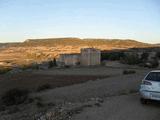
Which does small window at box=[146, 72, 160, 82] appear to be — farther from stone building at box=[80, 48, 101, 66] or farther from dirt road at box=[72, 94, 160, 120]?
stone building at box=[80, 48, 101, 66]

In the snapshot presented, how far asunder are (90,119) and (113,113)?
47.8 inches

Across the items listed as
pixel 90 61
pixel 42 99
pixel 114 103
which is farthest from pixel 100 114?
pixel 90 61

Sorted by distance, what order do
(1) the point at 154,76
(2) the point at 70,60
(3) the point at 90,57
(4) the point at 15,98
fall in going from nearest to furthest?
(1) the point at 154,76, (4) the point at 15,98, (3) the point at 90,57, (2) the point at 70,60

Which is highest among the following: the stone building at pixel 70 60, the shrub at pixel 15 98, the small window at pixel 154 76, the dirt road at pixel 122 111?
the small window at pixel 154 76

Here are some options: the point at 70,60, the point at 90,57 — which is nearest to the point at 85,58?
the point at 90,57

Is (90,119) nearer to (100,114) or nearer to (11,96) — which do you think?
(100,114)

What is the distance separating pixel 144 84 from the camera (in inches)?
570

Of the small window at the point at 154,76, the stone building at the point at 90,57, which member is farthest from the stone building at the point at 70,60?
the small window at the point at 154,76

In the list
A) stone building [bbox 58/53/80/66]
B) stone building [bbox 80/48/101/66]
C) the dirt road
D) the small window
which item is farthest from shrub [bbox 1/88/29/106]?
stone building [bbox 58/53/80/66]

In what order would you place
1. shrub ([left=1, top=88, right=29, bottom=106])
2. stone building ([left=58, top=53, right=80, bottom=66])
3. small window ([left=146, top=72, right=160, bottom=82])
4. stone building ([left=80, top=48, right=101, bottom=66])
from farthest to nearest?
stone building ([left=58, top=53, right=80, bottom=66]) < stone building ([left=80, top=48, right=101, bottom=66]) < shrub ([left=1, top=88, right=29, bottom=106]) < small window ([left=146, top=72, right=160, bottom=82])

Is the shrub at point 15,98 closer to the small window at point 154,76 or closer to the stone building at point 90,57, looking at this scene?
the small window at point 154,76

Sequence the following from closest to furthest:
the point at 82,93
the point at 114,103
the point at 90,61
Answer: the point at 114,103 → the point at 82,93 → the point at 90,61

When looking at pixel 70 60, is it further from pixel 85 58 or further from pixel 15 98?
pixel 15 98

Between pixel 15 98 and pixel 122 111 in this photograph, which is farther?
pixel 15 98
